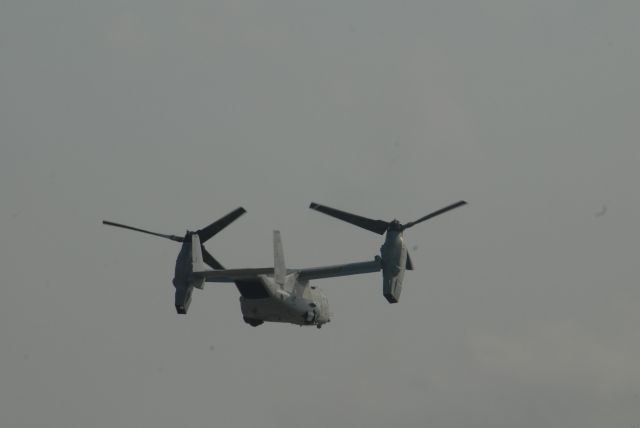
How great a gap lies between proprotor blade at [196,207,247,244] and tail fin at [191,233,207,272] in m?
0.97

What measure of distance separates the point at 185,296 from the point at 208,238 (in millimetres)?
5992

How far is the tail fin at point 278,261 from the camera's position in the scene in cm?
8138

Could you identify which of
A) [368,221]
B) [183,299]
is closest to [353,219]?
[368,221]

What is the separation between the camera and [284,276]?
81.6 meters

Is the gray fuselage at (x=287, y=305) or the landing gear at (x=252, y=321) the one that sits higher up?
the gray fuselage at (x=287, y=305)

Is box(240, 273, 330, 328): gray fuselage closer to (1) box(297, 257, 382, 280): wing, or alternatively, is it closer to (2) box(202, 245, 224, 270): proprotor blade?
(1) box(297, 257, 382, 280): wing

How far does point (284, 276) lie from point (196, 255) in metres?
6.68

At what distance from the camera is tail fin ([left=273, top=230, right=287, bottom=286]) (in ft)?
267

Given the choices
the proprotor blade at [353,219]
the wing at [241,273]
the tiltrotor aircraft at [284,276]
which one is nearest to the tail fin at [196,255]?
the tiltrotor aircraft at [284,276]

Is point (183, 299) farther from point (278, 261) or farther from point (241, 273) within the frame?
point (278, 261)

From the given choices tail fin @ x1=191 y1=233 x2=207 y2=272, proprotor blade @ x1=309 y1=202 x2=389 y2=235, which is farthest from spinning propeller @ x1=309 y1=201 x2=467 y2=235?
tail fin @ x1=191 y1=233 x2=207 y2=272

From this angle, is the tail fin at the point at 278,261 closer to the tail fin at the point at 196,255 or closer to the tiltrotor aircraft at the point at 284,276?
the tiltrotor aircraft at the point at 284,276

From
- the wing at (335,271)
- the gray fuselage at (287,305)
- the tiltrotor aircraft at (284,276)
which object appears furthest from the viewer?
the wing at (335,271)

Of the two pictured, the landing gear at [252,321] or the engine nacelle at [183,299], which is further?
the landing gear at [252,321]
